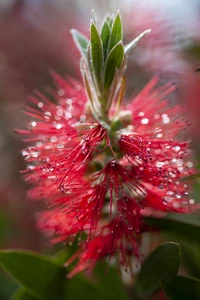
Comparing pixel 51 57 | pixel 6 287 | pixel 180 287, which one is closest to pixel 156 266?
pixel 180 287

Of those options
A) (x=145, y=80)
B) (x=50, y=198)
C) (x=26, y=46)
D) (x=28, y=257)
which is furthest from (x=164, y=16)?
(x=28, y=257)

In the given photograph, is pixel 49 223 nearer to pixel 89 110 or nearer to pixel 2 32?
pixel 89 110

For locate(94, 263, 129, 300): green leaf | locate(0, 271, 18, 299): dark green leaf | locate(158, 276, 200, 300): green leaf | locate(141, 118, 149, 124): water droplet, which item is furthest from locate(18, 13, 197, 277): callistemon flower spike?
locate(0, 271, 18, 299): dark green leaf

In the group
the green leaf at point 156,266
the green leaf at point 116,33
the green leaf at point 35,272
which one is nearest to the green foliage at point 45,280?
the green leaf at point 35,272

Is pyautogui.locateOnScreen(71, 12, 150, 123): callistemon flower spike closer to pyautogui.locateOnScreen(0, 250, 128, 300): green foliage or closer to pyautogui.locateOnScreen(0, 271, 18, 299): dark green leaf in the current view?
pyautogui.locateOnScreen(0, 250, 128, 300): green foliage

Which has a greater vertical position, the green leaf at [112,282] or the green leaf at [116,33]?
the green leaf at [116,33]

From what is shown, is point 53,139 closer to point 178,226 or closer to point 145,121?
point 145,121

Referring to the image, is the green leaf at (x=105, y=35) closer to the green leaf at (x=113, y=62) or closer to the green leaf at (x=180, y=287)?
the green leaf at (x=113, y=62)
